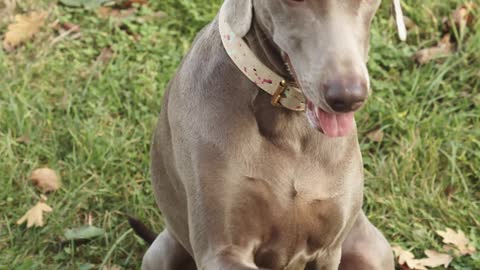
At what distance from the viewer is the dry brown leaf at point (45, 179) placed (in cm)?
427

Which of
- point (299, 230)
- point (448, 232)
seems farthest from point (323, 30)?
point (448, 232)

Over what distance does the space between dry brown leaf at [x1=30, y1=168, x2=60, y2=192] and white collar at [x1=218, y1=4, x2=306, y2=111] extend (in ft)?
5.06

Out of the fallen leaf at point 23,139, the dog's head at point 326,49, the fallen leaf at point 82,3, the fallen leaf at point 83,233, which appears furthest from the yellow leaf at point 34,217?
the dog's head at point 326,49

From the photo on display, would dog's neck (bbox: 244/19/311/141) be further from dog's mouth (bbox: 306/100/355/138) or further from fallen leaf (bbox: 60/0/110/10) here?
fallen leaf (bbox: 60/0/110/10)

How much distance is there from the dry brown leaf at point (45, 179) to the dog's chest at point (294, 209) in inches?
53.5

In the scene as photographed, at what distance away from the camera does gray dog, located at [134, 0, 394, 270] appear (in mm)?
2926

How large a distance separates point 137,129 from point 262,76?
1.66m

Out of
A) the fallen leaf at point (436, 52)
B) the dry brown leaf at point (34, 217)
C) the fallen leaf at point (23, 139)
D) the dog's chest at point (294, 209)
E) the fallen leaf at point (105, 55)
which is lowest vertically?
the dry brown leaf at point (34, 217)

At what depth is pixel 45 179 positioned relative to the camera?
14.1 feet

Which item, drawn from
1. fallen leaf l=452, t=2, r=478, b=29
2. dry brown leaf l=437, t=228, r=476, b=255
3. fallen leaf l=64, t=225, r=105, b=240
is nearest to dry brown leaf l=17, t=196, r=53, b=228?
fallen leaf l=64, t=225, r=105, b=240

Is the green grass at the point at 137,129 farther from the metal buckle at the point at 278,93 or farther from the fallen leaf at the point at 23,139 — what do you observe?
the metal buckle at the point at 278,93

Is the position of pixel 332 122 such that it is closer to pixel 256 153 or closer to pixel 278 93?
pixel 278 93

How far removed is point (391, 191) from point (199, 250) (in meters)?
1.36

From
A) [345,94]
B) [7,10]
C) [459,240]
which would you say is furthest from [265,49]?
[7,10]
